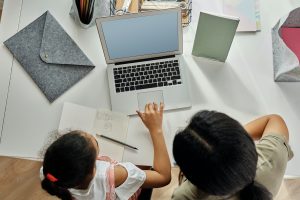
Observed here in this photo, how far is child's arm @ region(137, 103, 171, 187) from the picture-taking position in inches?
41.7

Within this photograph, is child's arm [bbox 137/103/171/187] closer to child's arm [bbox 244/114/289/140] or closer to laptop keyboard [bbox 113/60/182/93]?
laptop keyboard [bbox 113/60/182/93]

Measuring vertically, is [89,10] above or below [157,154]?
above

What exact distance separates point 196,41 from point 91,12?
347 millimetres

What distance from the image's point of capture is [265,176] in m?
0.92

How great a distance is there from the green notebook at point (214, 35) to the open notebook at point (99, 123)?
31 cm

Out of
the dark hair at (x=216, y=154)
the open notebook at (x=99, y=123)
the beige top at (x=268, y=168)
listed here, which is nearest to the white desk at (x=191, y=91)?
the open notebook at (x=99, y=123)

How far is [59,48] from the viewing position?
3.92 feet

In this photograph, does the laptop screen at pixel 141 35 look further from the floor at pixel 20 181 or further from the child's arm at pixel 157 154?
the floor at pixel 20 181

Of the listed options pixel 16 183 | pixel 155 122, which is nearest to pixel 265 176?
pixel 155 122

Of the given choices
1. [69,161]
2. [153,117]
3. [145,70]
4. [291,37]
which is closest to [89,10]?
[145,70]

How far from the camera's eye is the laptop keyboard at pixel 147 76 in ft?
3.76

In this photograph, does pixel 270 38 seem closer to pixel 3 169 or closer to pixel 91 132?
pixel 91 132

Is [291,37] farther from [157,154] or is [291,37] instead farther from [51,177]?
[51,177]

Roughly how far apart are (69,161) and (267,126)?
547mm
